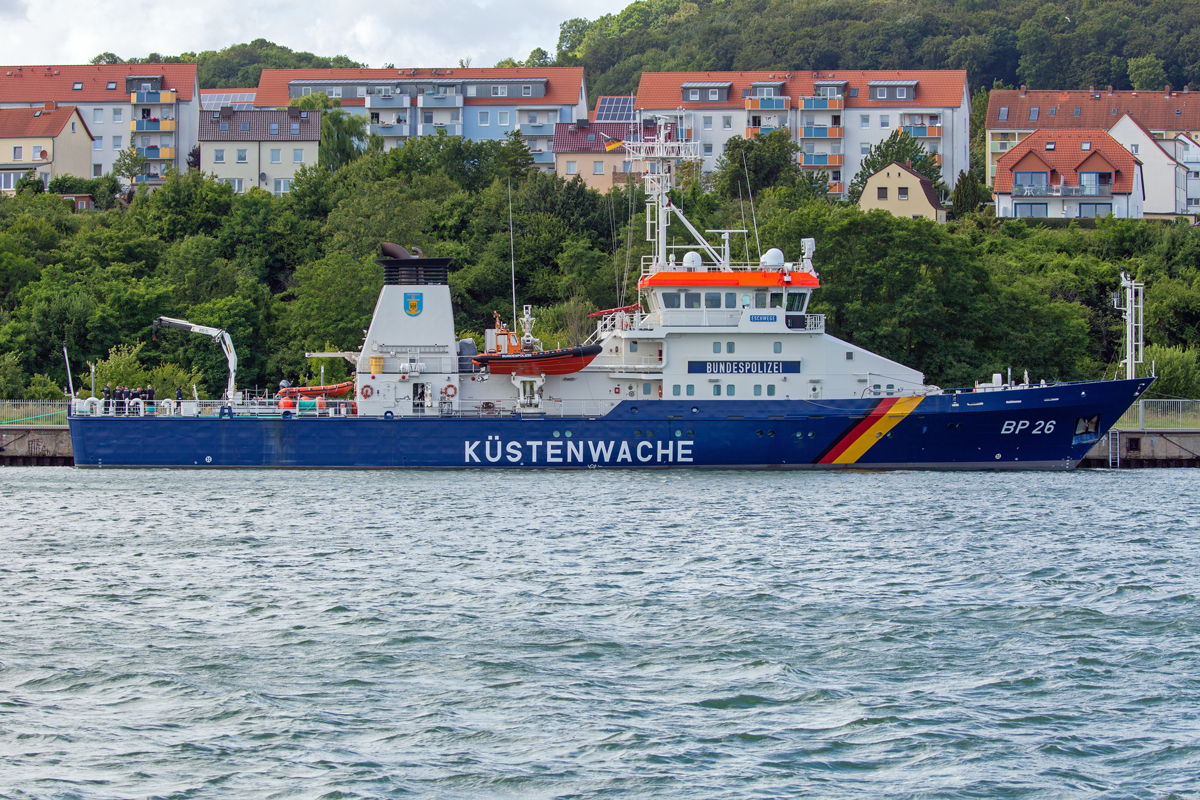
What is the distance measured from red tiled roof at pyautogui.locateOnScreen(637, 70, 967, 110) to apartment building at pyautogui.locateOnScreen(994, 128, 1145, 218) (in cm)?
A: 1076

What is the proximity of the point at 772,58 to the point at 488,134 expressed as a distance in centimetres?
2692

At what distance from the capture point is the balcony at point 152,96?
77438mm

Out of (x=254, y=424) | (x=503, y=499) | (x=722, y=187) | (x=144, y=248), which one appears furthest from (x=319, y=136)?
(x=503, y=499)

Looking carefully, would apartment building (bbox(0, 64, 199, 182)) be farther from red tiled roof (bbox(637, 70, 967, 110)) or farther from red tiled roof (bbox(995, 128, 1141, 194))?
red tiled roof (bbox(995, 128, 1141, 194))

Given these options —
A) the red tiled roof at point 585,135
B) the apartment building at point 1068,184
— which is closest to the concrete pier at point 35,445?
the red tiled roof at point 585,135

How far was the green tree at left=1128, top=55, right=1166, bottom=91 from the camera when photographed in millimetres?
94688

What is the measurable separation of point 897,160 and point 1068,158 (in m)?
8.77

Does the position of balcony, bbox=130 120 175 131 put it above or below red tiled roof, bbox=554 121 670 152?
above

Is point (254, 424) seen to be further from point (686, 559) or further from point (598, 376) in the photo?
point (686, 559)

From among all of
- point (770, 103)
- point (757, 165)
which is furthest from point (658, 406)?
point (770, 103)

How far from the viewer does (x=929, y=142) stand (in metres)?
75.2

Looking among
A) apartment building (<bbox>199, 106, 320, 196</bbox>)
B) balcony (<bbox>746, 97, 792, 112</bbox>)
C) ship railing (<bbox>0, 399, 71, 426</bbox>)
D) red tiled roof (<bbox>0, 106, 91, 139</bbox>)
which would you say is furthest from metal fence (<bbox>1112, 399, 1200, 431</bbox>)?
red tiled roof (<bbox>0, 106, 91, 139</bbox>)

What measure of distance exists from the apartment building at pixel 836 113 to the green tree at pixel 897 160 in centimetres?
619

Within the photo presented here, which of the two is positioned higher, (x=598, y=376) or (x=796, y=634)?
(x=598, y=376)
